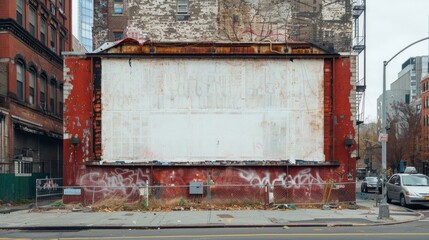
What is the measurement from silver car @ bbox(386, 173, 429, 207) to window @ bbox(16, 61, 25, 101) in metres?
22.1

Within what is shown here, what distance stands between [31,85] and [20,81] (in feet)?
6.73

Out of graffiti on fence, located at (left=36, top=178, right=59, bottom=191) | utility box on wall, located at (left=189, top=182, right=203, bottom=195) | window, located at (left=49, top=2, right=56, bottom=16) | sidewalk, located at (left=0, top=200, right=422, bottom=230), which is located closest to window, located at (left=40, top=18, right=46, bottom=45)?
window, located at (left=49, top=2, right=56, bottom=16)

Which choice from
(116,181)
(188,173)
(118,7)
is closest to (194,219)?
(188,173)

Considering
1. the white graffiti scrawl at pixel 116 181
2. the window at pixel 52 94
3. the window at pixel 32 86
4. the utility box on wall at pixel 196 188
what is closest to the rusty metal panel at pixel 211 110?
the white graffiti scrawl at pixel 116 181

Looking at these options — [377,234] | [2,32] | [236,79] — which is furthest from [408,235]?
[2,32]

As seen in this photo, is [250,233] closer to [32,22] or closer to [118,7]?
[32,22]

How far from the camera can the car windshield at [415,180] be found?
24325 millimetres

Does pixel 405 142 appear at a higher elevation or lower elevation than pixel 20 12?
lower

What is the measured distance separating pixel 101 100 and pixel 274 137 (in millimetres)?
8329

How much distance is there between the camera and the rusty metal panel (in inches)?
912

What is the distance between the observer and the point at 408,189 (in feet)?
76.9

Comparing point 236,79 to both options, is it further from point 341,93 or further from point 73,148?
point 73,148

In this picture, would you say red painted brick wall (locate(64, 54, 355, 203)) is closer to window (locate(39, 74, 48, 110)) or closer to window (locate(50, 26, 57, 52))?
window (locate(39, 74, 48, 110))

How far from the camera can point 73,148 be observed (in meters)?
23.1
